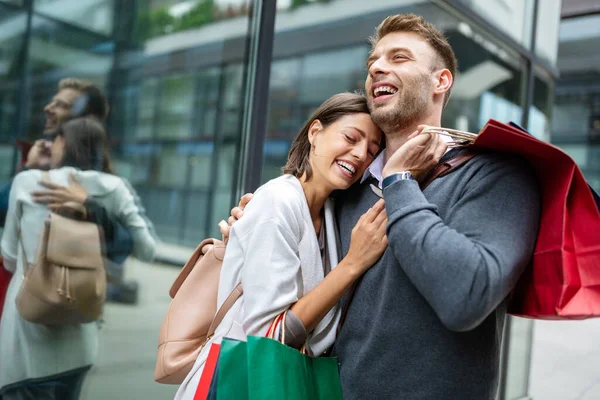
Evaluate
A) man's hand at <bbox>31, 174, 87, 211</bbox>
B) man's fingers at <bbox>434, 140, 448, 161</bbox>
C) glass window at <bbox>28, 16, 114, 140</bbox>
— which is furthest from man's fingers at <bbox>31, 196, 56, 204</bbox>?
man's fingers at <bbox>434, 140, 448, 161</bbox>

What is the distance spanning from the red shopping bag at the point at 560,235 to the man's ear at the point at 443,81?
42 cm

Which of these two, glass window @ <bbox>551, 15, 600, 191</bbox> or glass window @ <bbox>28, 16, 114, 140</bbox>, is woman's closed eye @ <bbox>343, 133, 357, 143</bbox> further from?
glass window @ <bbox>551, 15, 600, 191</bbox>

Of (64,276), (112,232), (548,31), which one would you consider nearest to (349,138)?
(64,276)

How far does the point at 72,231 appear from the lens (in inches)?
108

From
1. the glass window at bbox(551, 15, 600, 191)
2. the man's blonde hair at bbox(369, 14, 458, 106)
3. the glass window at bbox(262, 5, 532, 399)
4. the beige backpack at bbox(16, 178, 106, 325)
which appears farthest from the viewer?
the glass window at bbox(551, 15, 600, 191)

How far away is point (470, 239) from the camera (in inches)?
46.2

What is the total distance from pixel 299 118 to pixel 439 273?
6.53 meters

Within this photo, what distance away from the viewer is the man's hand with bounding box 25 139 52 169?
2.75m

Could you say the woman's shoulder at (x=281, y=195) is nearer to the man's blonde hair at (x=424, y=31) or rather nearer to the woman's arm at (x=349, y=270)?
the woman's arm at (x=349, y=270)

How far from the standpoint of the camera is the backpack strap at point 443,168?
4.48 ft

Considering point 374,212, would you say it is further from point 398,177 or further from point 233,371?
point 233,371

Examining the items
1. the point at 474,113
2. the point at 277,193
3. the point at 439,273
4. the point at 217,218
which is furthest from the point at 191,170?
the point at 439,273

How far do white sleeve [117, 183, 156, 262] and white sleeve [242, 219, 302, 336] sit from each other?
78.7 inches

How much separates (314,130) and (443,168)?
1.49 feet
